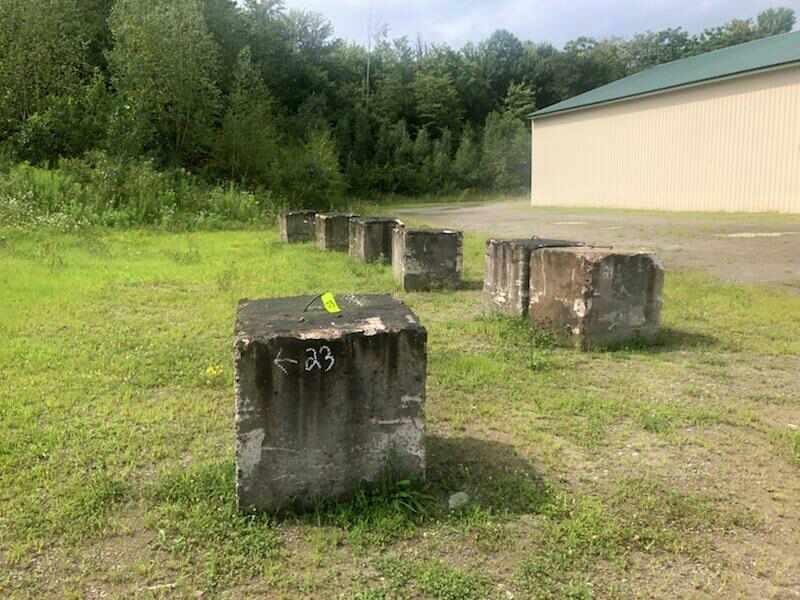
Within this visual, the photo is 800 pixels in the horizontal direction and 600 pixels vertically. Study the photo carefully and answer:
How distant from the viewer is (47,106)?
62.8 ft

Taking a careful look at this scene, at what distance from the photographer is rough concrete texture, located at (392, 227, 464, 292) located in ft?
26.1

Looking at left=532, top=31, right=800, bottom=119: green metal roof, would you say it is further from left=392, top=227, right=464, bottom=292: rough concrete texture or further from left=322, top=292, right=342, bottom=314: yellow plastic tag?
left=322, top=292, right=342, bottom=314: yellow plastic tag

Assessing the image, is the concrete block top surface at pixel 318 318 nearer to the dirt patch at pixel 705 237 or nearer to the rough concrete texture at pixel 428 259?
the rough concrete texture at pixel 428 259

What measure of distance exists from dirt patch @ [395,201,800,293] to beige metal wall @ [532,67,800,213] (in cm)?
131

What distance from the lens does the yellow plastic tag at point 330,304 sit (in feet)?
10.2

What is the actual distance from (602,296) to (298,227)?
9.38 metres

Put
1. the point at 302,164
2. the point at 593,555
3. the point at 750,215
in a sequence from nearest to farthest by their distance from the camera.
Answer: the point at 593,555 → the point at 750,215 → the point at 302,164

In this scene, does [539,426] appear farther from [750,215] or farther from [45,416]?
[750,215]

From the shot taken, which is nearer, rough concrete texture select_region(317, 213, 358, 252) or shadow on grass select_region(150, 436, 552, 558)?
shadow on grass select_region(150, 436, 552, 558)

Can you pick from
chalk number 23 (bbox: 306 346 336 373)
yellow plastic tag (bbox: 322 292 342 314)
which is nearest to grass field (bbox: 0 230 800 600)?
chalk number 23 (bbox: 306 346 336 373)

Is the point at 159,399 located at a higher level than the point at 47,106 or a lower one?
lower

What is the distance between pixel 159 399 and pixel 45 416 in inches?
23.3

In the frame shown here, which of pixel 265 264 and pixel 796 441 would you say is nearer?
pixel 796 441

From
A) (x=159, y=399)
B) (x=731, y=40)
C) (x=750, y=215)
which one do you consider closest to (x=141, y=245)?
(x=159, y=399)
